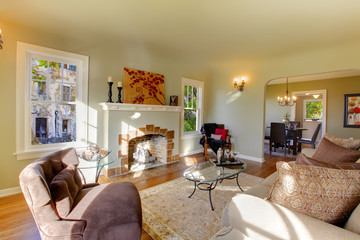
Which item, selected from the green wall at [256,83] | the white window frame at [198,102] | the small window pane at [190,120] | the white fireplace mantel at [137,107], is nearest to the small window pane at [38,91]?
the white fireplace mantel at [137,107]

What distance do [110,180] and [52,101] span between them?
167 cm

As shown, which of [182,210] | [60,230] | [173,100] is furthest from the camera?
[173,100]

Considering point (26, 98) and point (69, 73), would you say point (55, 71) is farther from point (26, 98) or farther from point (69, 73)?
point (26, 98)

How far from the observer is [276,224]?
980 mm

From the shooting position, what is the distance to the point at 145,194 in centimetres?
271

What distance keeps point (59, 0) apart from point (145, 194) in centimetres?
275

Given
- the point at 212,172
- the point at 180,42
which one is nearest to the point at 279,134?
the point at 212,172

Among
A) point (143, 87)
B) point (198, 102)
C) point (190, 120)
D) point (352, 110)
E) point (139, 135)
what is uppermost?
point (143, 87)

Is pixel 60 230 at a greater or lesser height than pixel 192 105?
lesser

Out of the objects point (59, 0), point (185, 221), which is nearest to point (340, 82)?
point (185, 221)

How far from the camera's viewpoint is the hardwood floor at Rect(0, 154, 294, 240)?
1.86 m

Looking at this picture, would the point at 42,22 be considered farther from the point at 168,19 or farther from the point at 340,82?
the point at 340,82

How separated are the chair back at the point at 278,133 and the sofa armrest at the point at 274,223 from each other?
489 centimetres

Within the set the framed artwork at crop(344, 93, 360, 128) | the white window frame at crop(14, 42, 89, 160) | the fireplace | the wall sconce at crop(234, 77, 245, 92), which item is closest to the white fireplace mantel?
the fireplace
